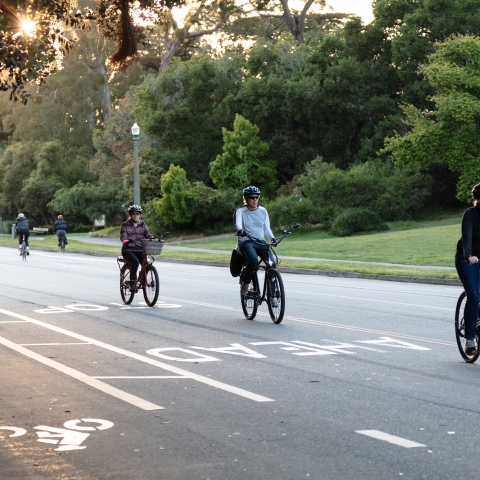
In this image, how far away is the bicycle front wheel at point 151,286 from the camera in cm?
1664

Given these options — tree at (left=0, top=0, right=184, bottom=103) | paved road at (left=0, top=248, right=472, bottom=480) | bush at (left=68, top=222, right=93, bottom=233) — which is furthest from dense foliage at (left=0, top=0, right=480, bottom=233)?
paved road at (left=0, top=248, right=472, bottom=480)

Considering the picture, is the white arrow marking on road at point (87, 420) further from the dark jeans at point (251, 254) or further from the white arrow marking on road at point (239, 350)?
the dark jeans at point (251, 254)

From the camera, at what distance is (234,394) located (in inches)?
328

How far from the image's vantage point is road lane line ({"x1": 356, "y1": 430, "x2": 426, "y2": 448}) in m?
6.41

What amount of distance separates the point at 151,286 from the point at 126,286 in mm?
684

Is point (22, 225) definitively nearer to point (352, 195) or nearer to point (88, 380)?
point (352, 195)

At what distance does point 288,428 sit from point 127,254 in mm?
10274

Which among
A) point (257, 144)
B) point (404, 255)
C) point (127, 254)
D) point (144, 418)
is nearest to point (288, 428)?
point (144, 418)

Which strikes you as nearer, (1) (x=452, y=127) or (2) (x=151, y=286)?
(2) (x=151, y=286)

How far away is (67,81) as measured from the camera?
276ft

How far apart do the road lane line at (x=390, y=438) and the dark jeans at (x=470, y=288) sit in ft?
10.8

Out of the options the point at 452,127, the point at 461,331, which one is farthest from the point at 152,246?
the point at 452,127

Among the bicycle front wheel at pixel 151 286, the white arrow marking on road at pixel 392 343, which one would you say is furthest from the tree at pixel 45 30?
the white arrow marking on road at pixel 392 343

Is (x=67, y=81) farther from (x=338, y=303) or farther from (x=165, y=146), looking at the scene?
(x=338, y=303)
